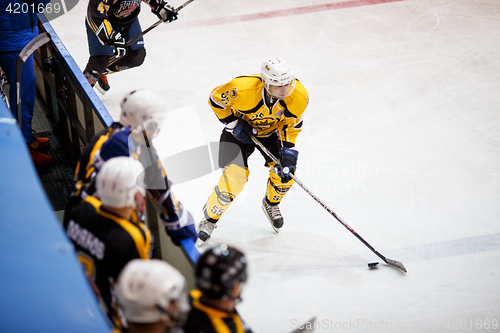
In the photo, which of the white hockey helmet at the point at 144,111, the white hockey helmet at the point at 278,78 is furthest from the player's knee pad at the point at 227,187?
the white hockey helmet at the point at 144,111

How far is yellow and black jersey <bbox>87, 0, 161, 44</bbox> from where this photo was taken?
A: 3941 mm

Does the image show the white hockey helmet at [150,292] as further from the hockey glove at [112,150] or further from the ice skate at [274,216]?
the ice skate at [274,216]

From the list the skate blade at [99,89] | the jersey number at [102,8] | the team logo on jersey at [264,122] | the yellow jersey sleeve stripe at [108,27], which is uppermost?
the jersey number at [102,8]

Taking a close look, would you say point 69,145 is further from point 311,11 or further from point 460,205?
point 311,11

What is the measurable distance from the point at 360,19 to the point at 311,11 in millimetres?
615

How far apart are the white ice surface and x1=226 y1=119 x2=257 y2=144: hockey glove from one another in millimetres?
722

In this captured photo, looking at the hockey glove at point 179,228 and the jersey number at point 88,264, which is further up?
the jersey number at point 88,264

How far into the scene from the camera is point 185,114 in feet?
14.9

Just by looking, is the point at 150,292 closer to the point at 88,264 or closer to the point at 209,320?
the point at 209,320

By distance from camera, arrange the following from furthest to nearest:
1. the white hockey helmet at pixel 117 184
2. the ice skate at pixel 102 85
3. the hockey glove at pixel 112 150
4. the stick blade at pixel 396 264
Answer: the ice skate at pixel 102 85 → the stick blade at pixel 396 264 → the hockey glove at pixel 112 150 → the white hockey helmet at pixel 117 184

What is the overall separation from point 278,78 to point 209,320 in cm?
163

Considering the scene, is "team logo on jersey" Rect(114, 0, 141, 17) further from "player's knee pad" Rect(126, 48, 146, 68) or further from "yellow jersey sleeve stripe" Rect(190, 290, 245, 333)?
"yellow jersey sleeve stripe" Rect(190, 290, 245, 333)

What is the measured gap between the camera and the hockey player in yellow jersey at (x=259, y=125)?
282cm

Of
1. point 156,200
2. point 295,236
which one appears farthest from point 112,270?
A: point 295,236
